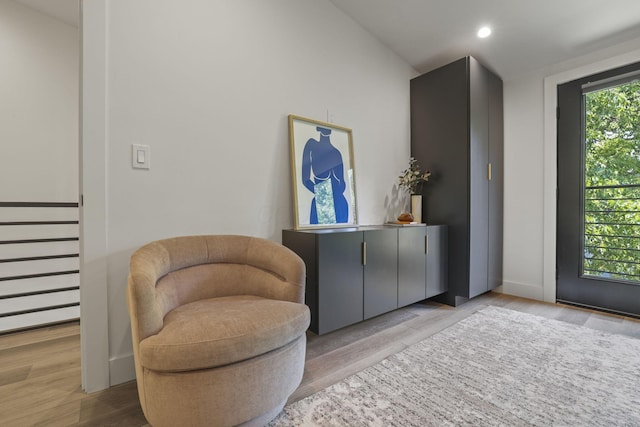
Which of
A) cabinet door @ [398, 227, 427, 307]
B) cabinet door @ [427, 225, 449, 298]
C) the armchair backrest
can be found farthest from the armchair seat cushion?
cabinet door @ [427, 225, 449, 298]

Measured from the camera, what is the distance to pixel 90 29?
1.42 m

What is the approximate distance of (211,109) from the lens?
1843 millimetres

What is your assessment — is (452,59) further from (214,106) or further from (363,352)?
(363,352)

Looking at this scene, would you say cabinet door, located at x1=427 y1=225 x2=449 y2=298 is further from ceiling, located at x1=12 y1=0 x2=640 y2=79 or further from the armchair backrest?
ceiling, located at x1=12 y1=0 x2=640 y2=79

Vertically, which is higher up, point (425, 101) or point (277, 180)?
point (425, 101)

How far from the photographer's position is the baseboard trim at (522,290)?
2.97 metres

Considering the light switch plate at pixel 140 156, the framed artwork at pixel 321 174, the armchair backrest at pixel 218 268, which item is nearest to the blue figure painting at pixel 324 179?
the framed artwork at pixel 321 174

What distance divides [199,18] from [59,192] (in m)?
2.33

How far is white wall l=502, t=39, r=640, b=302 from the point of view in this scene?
9.43ft

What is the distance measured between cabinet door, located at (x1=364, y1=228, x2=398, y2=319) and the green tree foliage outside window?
2.06 metres

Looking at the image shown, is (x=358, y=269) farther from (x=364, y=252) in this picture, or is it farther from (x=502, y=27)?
(x=502, y=27)

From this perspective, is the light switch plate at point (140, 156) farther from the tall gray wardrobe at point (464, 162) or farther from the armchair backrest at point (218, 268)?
the tall gray wardrobe at point (464, 162)

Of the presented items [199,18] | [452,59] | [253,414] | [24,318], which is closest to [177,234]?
[253,414]

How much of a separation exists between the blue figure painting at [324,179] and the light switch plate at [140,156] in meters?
1.09
